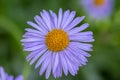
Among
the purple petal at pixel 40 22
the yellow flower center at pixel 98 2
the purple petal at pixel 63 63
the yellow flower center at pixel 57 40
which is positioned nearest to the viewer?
the purple petal at pixel 63 63

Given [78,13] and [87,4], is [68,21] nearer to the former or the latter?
[78,13]

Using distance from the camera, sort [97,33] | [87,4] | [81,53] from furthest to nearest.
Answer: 1. [87,4]
2. [97,33]
3. [81,53]

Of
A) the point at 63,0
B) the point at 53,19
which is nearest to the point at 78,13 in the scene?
the point at 63,0

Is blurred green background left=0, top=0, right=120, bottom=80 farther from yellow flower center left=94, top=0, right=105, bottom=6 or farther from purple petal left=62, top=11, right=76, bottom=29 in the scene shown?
purple petal left=62, top=11, right=76, bottom=29

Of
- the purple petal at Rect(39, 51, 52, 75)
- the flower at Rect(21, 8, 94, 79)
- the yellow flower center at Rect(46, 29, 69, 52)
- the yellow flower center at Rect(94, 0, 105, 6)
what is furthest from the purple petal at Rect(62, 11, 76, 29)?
the yellow flower center at Rect(94, 0, 105, 6)

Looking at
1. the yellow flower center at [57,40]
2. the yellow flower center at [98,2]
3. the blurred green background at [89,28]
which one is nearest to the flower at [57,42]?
the yellow flower center at [57,40]

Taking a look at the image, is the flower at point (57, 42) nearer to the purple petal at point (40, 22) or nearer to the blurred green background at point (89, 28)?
the purple petal at point (40, 22)

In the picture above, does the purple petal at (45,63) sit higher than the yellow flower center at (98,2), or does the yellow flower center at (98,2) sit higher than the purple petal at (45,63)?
the yellow flower center at (98,2)

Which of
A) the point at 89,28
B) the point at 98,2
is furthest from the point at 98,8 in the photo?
the point at 89,28
